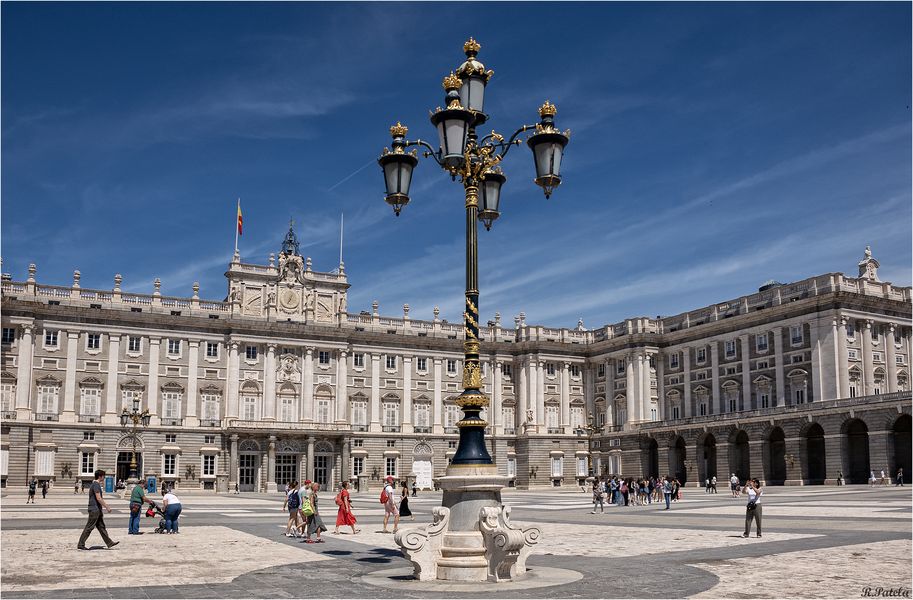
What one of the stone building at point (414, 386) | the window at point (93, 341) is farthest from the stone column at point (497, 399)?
the window at point (93, 341)

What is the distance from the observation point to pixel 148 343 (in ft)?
242

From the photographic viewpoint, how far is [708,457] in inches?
2977

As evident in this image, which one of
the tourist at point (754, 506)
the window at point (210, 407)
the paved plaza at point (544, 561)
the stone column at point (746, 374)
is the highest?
the stone column at point (746, 374)

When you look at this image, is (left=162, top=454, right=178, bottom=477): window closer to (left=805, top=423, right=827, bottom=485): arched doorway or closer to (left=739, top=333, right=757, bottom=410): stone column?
(left=739, top=333, right=757, bottom=410): stone column

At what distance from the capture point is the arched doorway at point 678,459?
76750mm

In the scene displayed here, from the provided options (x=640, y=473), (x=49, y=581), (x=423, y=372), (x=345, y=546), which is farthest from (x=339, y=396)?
(x=49, y=581)

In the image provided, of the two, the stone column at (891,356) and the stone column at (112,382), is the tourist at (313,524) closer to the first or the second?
the stone column at (112,382)

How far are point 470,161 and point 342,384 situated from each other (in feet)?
216

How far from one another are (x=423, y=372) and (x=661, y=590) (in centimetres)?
7111

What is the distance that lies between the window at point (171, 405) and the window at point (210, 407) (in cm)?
194

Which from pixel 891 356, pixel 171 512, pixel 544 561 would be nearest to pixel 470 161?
pixel 544 561

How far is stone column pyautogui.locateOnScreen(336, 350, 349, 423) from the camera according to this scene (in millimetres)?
79500

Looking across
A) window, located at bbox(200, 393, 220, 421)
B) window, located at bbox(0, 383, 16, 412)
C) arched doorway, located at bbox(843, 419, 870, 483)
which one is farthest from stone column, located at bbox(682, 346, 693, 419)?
window, located at bbox(0, 383, 16, 412)

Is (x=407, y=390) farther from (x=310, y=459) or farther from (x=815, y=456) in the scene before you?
(x=815, y=456)
